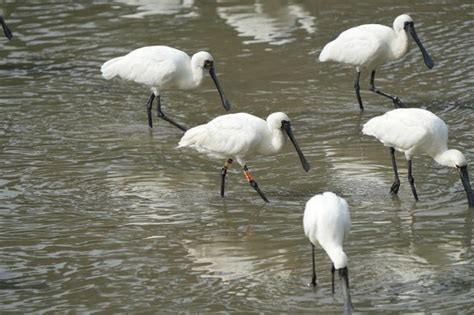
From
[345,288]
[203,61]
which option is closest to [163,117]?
[203,61]

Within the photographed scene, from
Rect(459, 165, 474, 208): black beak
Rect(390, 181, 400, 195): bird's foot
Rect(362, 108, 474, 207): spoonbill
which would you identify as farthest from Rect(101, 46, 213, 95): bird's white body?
Rect(459, 165, 474, 208): black beak

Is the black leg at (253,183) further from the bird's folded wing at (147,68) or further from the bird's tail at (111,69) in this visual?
the bird's tail at (111,69)

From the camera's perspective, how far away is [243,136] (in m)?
11.0

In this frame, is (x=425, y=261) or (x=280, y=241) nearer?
(x=425, y=261)

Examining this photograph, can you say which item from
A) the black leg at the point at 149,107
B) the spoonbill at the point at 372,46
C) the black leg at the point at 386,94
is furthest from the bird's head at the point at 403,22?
the black leg at the point at 149,107

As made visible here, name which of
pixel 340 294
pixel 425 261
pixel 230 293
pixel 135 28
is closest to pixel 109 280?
pixel 230 293

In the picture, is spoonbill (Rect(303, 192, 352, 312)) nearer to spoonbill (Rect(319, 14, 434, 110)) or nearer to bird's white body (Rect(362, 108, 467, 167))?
bird's white body (Rect(362, 108, 467, 167))

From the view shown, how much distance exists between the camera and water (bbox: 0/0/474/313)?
356 inches

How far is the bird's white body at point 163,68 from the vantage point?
13383 mm

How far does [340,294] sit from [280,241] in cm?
147

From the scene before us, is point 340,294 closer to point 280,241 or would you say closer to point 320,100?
point 280,241

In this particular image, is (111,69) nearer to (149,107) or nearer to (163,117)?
(149,107)

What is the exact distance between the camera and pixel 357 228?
10297 mm

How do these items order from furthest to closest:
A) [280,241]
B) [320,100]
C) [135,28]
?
1. [135,28]
2. [320,100]
3. [280,241]
